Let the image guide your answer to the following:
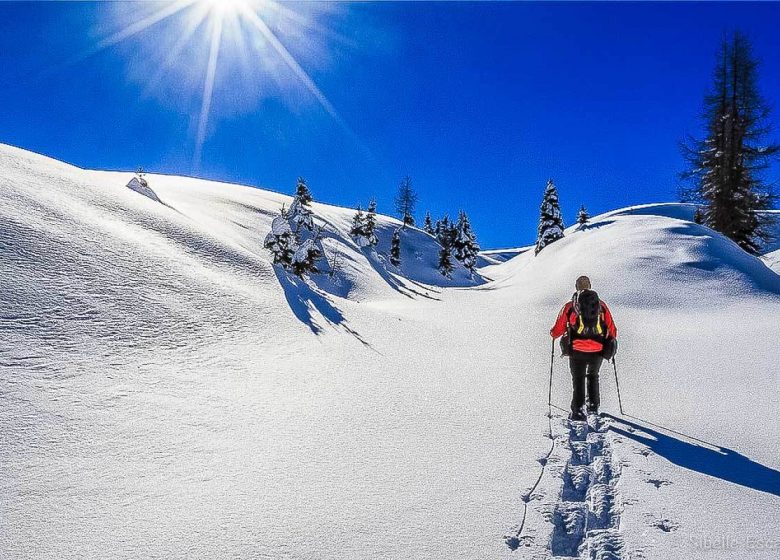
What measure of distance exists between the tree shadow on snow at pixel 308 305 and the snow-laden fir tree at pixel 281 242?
28.3 feet

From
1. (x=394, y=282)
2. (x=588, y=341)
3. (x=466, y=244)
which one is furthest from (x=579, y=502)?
(x=466, y=244)

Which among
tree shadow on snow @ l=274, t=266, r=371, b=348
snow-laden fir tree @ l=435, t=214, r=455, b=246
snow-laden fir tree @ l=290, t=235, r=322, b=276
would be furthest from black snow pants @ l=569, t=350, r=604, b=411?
snow-laden fir tree @ l=435, t=214, r=455, b=246

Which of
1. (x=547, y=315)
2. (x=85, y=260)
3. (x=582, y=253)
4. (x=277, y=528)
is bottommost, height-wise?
(x=277, y=528)

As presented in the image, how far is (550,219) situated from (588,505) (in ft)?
165

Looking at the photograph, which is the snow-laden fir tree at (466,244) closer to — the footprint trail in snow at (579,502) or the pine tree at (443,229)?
the pine tree at (443,229)

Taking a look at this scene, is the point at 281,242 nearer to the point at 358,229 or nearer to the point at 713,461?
the point at 713,461

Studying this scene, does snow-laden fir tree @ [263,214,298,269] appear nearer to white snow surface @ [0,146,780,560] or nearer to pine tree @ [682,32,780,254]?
white snow surface @ [0,146,780,560]

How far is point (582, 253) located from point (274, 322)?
67.2ft

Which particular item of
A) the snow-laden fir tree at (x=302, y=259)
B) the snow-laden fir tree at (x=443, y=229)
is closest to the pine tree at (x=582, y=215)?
the snow-laden fir tree at (x=443, y=229)

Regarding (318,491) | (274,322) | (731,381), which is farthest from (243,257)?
(731,381)

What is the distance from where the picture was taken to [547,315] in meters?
15.0

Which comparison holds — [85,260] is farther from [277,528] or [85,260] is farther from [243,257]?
[277,528]

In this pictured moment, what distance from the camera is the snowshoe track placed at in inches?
114

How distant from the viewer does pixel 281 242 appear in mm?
21344
